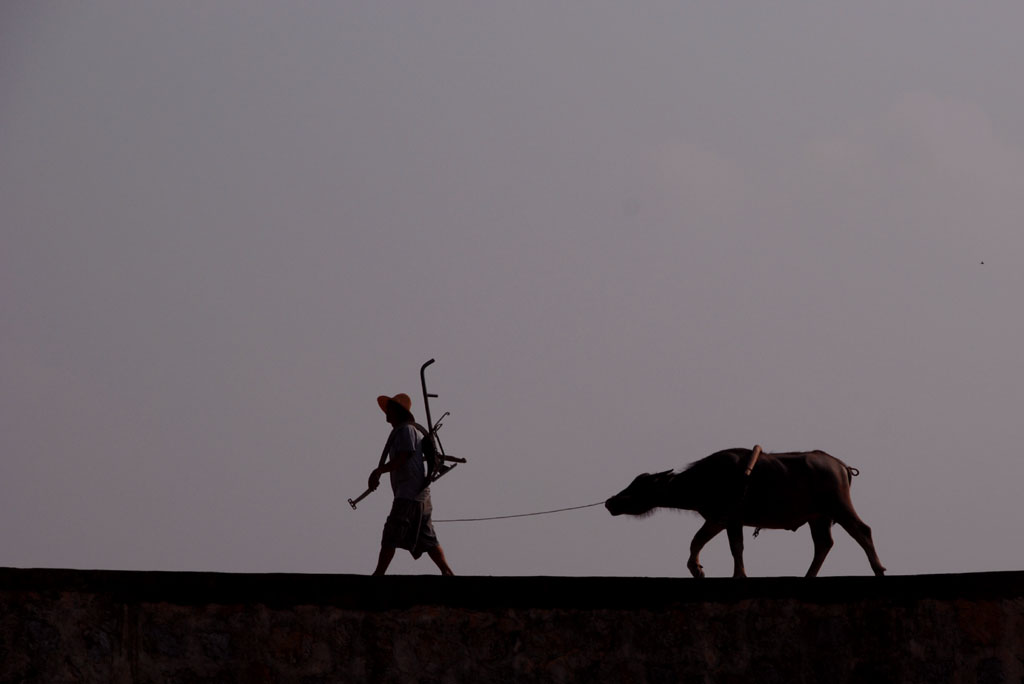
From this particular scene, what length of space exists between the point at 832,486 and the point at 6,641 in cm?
848

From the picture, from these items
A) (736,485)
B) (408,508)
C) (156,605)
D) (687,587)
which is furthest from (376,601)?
(736,485)

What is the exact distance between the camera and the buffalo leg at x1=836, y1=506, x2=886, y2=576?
1318 cm

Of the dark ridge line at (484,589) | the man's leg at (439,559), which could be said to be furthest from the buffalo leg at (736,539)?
the dark ridge line at (484,589)

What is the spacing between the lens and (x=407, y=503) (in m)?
10.4

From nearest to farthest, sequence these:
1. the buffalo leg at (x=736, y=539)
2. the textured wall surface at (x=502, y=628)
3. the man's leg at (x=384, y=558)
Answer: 1. the textured wall surface at (x=502, y=628)
2. the man's leg at (x=384, y=558)
3. the buffalo leg at (x=736, y=539)

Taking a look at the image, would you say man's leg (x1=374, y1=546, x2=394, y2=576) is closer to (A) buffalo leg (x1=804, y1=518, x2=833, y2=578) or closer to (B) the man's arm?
(B) the man's arm

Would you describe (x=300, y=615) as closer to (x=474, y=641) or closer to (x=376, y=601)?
(x=376, y=601)

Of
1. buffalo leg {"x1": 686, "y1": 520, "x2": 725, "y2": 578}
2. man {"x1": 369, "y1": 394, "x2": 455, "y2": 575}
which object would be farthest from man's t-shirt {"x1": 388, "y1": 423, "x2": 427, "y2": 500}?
buffalo leg {"x1": 686, "y1": 520, "x2": 725, "y2": 578}

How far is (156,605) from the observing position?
6.72 metres

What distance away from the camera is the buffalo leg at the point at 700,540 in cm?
1310

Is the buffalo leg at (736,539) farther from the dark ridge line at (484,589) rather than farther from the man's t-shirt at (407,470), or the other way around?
the dark ridge line at (484,589)

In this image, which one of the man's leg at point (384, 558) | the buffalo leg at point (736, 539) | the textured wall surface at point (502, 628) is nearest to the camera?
the textured wall surface at point (502, 628)

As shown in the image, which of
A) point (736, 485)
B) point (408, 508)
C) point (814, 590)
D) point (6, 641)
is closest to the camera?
point (6, 641)

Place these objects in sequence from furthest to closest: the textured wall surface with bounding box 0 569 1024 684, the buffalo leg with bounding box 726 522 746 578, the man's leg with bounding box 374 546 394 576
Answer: the buffalo leg with bounding box 726 522 746 578 < the man's leg with bounding box 374 546 394 576 < the textured wall surface with bounding box 0 569 1024 684
